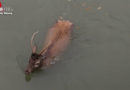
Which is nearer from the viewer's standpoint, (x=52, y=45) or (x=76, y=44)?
(x=52, y=45)

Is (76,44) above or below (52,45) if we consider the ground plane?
below

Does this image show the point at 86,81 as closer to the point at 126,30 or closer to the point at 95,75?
the point at 95,75

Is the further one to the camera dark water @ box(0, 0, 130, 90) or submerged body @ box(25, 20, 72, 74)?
dark water @ box(0, 0, 130, 90)

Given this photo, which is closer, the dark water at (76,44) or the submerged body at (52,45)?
the submerged body at (52,45)
